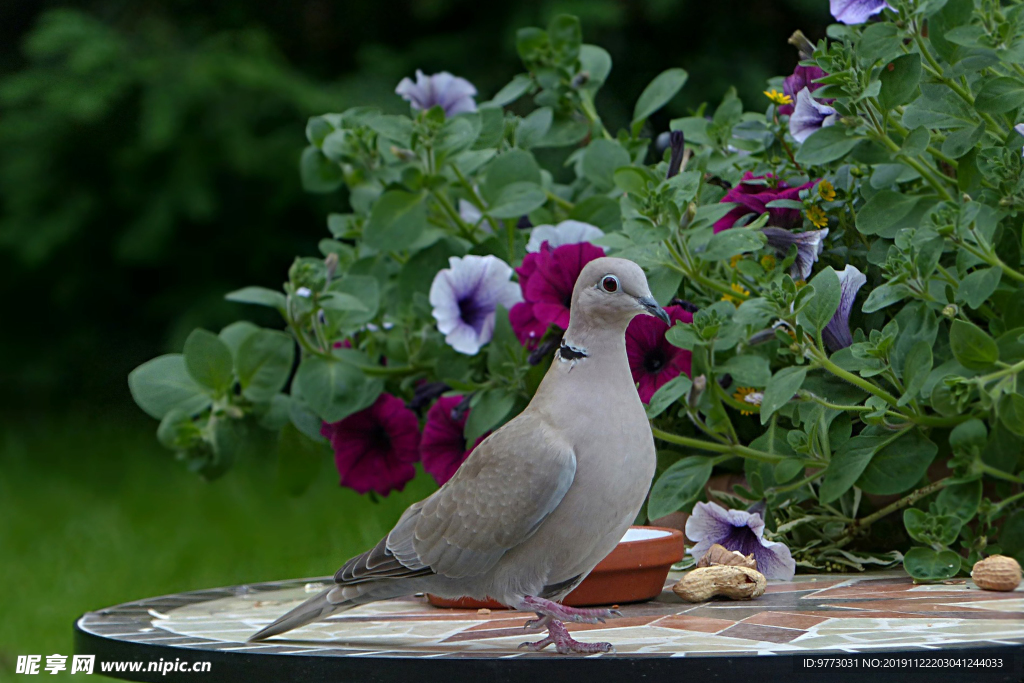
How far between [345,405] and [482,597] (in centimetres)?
73

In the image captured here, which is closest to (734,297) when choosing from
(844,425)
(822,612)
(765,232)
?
(765,232)

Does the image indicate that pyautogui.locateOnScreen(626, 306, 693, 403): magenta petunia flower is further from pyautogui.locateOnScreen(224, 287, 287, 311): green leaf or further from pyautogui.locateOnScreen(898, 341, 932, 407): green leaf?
pyautogui.locateOnScreen(224, 287, 287, 311): green leaf

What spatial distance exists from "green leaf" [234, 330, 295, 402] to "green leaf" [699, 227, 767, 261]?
787mm

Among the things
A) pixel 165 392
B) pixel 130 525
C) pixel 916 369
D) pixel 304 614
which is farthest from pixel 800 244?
pixel 130 525

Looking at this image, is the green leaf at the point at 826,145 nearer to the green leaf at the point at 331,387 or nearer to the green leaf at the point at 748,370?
the green leaf at the point at 748,370

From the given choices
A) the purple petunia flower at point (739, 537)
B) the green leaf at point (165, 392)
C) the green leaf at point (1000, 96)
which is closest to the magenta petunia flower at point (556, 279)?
the purple petunia flower at point (739, 537)

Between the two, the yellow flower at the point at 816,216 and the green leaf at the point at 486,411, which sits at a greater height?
the yellow flower at the point at 816,216

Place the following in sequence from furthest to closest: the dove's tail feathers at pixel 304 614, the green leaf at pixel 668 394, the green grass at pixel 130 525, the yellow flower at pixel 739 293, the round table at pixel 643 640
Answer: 1. the green grass at pixel 130 525
2. the yellow flower at pixel 739 293
3. the green leaf at pixel 668 394
4. the dove's tail feathers at pixel 304 614
5. the round table at pixel 643 640

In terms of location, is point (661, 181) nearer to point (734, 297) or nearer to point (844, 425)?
point (734, 297)

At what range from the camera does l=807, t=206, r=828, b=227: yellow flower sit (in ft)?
5.65

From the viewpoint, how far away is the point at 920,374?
4.80 feet

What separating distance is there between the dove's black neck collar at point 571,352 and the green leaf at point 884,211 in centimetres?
61

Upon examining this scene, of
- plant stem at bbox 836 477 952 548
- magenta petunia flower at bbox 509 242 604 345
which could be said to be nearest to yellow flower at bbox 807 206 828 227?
magenta petunia flower at bbox 509 242 604 345

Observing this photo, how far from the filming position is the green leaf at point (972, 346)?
139 cm
